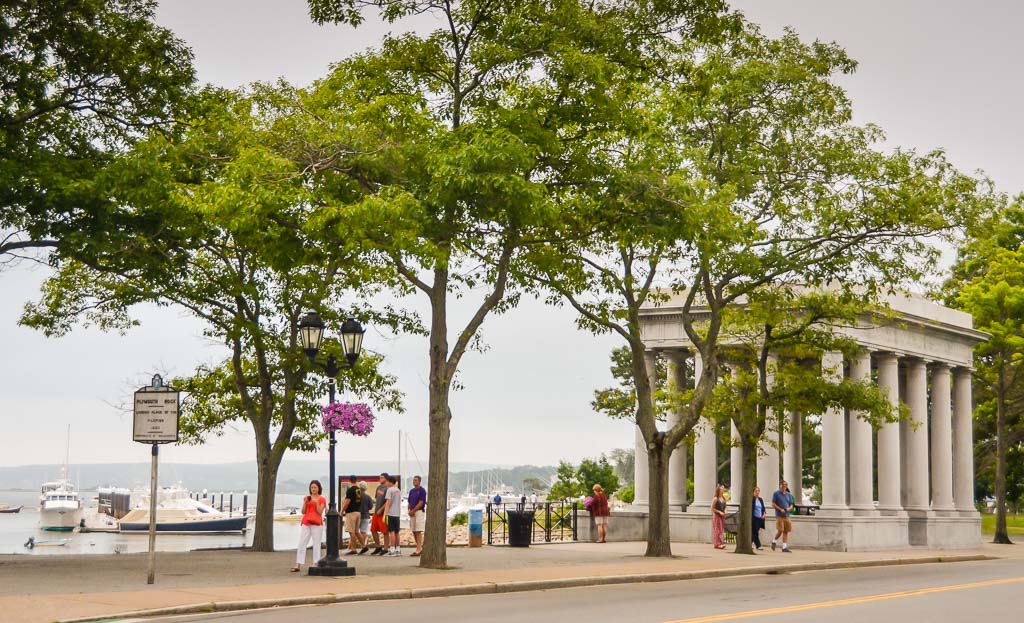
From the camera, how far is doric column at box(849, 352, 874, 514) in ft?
138

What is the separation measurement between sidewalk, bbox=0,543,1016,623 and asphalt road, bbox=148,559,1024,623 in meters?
0.85

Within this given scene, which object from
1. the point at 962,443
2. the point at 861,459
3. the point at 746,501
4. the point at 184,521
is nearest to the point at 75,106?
the point at 746,501

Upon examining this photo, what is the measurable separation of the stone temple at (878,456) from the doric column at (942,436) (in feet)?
0.13

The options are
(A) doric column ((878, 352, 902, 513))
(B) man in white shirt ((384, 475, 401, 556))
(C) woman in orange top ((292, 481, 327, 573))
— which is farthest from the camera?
(A) doric column ((878, 352, 902, 513))

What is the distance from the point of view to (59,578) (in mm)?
21766

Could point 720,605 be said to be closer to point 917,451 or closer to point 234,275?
point 234,275

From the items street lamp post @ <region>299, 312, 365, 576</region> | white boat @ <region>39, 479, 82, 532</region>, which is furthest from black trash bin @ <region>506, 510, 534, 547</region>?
white boat @ <region>39, 479, 82, 532</region>

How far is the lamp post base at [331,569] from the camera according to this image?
23125 millimetres

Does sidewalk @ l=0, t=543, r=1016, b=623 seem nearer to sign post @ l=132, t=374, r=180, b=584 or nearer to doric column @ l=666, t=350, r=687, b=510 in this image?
sign post @ l=132, t=374, r=180, b=584

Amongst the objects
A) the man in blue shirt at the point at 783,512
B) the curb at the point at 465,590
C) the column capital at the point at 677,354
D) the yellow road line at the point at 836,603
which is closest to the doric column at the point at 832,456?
the man in blue shirt at the point at 783,512

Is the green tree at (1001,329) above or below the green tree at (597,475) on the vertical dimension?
above

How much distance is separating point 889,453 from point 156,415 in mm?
31588

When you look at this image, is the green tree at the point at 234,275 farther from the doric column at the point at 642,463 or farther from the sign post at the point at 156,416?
the doric column at the point at 642,463

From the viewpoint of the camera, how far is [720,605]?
18.8m
